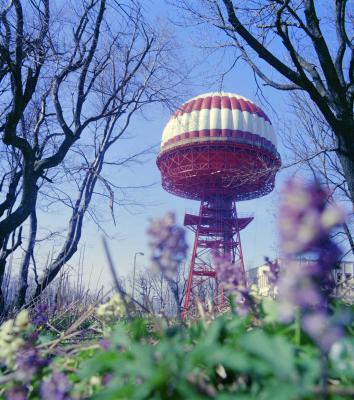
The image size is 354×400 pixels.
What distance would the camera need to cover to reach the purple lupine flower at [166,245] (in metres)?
0.95

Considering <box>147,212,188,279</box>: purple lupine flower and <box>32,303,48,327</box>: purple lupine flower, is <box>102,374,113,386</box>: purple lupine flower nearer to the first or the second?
<box>147,212,188,279</box>: purple lupine flower

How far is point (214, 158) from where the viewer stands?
78.2 ft

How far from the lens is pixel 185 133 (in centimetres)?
2402

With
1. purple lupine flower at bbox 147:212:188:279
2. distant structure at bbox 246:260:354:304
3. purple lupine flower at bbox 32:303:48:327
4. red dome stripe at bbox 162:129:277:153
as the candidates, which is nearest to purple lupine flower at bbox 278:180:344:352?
distant structure at bbox 246:260:354:304

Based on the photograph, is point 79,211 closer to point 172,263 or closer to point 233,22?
point 233,22

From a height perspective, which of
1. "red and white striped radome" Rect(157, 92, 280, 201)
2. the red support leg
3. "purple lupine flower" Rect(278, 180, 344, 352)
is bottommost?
"purple lupine flower" Rect(278, 180, 344, 352)

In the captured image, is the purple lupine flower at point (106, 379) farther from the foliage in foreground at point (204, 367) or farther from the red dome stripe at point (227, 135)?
the red dome stripe at point (227, 135)

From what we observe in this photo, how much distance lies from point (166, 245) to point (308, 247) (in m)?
0.48

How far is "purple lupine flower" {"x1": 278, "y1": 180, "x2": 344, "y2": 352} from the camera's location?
50cm

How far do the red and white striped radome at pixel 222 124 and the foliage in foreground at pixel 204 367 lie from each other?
73.1 feet

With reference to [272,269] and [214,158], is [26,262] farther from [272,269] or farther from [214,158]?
[214,158]

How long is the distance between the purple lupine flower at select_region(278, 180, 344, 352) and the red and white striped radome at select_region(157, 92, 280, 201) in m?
22.3

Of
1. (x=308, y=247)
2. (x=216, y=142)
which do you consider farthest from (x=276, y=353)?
(x=216, y=142)

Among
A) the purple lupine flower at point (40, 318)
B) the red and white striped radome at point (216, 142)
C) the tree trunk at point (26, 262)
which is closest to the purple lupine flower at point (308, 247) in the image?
the purple lupine flower at point (40, 318)
